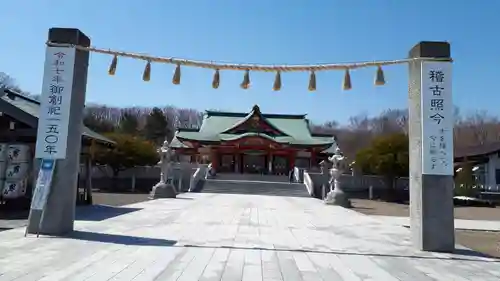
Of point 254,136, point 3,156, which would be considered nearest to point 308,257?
point 3,156

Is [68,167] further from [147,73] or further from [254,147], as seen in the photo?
[254,147]

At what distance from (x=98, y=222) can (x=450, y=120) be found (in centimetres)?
850

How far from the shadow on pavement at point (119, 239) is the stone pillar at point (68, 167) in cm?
35

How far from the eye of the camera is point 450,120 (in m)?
8.06

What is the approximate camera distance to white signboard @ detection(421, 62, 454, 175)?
312 inches

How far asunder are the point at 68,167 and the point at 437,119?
24.1ft

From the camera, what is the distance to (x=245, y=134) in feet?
136

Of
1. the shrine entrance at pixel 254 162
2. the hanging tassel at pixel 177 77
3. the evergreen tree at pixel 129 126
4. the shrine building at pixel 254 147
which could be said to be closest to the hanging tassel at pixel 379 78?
the hanging tassel at pixel 177 77

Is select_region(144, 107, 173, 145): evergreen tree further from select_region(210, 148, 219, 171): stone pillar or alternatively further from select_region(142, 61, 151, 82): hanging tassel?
select_region(142, 61, 151, 82): hanging tassel

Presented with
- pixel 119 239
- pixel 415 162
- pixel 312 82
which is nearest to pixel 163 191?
pixel 119 239

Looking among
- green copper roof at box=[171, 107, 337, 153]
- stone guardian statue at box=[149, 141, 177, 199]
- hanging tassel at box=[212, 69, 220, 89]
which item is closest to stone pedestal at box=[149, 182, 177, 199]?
stone guardian statue at box=[149, 141, 177, 199]

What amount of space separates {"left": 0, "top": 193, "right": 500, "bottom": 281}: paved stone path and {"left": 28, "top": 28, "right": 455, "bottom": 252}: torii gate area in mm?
397

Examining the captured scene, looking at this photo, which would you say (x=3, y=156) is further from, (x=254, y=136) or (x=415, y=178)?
(x=254, y=136)

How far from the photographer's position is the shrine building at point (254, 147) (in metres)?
42.1
